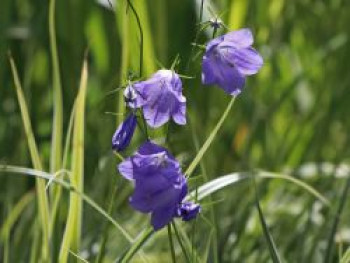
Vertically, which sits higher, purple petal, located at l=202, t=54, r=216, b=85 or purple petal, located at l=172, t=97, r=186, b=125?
purple petal, located at l=202, t=54, r=216, b=85

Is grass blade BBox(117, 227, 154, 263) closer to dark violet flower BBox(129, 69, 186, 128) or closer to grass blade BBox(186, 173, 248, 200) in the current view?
grass blade BBox(186, 173, 248, 200)

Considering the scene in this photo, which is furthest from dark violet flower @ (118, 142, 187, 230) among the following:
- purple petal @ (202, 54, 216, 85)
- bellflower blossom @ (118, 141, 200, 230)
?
purple petal @ (202, 54, 216, 85)

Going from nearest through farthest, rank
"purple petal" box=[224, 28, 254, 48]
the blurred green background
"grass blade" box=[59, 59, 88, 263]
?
"purple petal" box=[224, 28, 254, 48]
"grass blade" box=[59, 59, 88, 263]
the blurred green background

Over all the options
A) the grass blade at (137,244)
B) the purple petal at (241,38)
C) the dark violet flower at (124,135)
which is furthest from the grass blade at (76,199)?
the purple petal at (241,38)

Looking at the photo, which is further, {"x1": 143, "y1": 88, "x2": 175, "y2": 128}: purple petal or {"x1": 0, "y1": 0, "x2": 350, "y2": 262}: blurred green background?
{"x1": 0, "y1": 0, "x2": 350, "y2": 262}: blurred green background

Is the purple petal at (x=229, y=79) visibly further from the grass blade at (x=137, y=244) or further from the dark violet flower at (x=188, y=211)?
the grass blade at (x=137, y=244)

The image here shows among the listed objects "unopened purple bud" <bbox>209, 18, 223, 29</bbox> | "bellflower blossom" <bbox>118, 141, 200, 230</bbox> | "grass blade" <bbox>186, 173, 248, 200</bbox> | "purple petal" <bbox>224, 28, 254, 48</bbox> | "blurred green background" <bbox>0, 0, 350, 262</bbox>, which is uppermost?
"unopened purple bud" <bbox>209, 18, 223, 29</bbox>

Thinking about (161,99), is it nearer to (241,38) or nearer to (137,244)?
(241,38)

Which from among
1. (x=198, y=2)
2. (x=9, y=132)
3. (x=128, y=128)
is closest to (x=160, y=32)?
(x=198, y=2)
